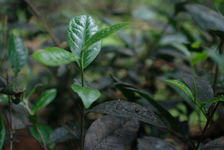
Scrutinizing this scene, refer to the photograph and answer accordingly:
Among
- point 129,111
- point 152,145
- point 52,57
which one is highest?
point 52,57

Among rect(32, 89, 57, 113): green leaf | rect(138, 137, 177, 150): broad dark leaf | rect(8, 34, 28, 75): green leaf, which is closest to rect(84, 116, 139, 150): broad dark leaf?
rect(138, 137, 177, 150): broad dark leaf

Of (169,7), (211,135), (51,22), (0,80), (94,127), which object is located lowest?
(211,135)

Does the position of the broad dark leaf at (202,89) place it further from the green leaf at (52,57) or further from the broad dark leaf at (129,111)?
the green leaf at (52,57)

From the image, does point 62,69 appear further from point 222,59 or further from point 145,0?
point 145,0

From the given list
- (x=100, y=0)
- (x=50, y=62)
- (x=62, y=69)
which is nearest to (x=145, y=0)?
(x=100, y=0)

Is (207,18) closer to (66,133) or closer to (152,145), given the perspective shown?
(152,145)

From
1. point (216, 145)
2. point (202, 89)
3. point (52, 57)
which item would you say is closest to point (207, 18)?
point (202, 89)
